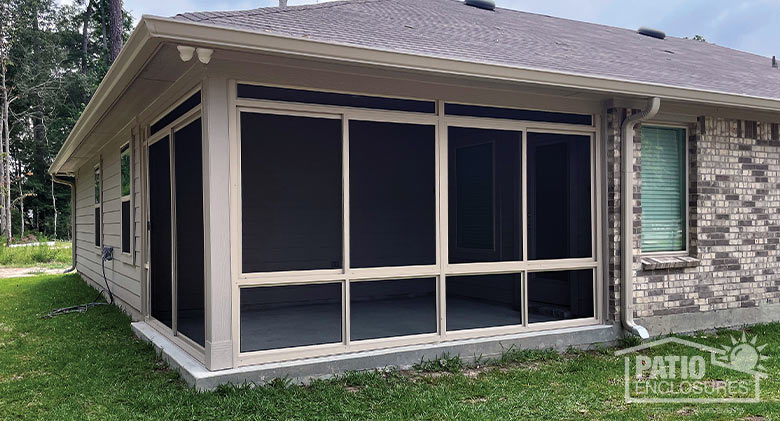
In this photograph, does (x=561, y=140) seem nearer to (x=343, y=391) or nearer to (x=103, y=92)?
(x=343, y=391)

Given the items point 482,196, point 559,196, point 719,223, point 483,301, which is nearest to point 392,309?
point 483,301

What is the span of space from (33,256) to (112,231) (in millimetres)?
10734

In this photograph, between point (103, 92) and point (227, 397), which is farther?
point (103, 92)

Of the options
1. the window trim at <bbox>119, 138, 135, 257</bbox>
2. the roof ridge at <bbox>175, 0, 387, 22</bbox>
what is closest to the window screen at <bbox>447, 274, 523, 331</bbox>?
the roof ridge at <bbox>175, 0, 387, 22</bbox>

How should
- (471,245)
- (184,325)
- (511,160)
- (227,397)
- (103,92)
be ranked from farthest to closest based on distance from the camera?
Result: 1. (471,245)
2. (511,160)
3. (184,325)
4. (103,92)
5. (227,397)

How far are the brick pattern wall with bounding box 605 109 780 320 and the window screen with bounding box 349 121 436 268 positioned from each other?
3.20 m

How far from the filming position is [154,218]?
5953mm

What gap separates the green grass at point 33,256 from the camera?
53.2 feet

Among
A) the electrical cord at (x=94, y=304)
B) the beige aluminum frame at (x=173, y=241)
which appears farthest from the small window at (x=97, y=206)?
the beige aluminum frame at (x=173, y=241)

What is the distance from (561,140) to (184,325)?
4.21 meters

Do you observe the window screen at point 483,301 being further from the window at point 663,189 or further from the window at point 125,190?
the window at point 125,190

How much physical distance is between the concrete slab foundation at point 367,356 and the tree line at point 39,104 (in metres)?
23.9

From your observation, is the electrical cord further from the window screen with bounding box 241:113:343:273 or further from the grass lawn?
the grass lawn

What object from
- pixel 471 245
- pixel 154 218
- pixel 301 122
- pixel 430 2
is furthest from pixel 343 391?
pixel 430 2
